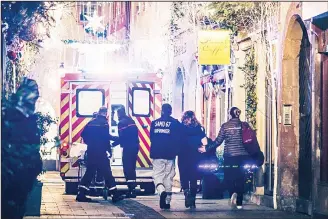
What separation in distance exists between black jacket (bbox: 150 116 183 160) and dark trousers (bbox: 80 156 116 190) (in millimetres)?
1989

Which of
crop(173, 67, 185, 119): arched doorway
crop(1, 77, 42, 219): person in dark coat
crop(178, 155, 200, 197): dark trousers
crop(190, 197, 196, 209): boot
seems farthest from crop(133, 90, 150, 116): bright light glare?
crop(173, 67, 185, 119): arched doorway

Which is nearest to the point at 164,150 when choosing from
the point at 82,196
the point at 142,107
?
the point at 82,196

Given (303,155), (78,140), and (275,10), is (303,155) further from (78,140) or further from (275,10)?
(78,140)

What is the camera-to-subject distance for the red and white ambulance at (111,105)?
59.2 ft

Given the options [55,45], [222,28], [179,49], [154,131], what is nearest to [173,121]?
[154,131]

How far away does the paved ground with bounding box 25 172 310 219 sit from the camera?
533 inches

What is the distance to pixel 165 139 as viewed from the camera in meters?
14.3

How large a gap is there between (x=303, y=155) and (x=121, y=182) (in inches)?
179

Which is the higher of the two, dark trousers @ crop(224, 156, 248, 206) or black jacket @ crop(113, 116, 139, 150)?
black jacket @ crop(113, 116, 139, 150)

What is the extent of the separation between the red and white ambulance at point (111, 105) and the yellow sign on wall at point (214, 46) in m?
1.37

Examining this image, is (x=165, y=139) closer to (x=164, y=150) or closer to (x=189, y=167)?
(x=164, y=150)

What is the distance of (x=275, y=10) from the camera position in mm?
16234

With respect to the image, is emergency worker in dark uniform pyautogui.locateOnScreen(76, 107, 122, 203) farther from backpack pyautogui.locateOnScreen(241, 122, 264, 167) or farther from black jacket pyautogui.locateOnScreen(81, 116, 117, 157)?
backpack pyautogui.locateOnScreen(241, 122, 264, 167)

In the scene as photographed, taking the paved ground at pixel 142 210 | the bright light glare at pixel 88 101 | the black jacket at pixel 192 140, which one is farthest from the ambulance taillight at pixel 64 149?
the black jacket at pixel 192 140
